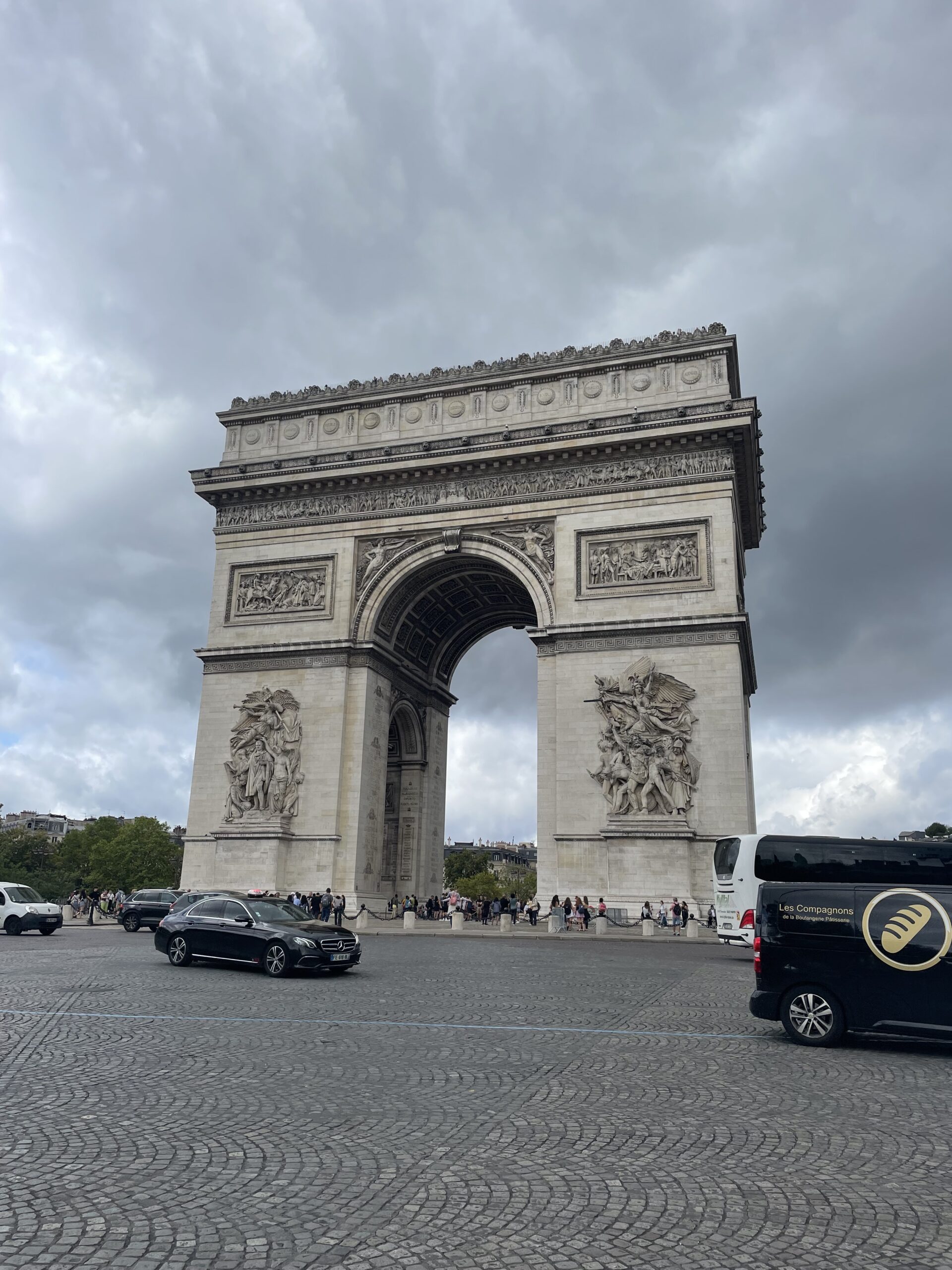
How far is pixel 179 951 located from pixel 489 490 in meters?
21.4

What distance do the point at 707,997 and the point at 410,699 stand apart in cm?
2653

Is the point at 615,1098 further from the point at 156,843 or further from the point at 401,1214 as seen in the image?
the point at 156,843

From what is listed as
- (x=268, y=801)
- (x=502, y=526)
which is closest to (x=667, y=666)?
(x=502, y=526)

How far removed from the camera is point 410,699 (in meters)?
38.2

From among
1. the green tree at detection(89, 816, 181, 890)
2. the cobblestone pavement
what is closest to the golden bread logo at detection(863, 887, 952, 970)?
the cobblestone pavement

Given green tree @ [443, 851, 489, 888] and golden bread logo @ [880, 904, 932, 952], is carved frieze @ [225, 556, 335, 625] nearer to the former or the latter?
golden bread logo @ [880, 904, 932, 952]

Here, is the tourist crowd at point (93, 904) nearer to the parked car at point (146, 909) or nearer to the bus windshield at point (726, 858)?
the parked car at point (146, 909)

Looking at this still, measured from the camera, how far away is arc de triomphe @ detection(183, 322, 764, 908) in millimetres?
28953

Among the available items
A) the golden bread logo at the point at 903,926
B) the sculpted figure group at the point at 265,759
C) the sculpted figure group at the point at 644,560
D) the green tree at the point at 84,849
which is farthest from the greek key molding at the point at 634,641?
the green tree at the point at 84,849

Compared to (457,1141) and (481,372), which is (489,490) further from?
(457,1141)

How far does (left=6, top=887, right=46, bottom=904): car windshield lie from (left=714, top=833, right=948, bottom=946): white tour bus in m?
18.6

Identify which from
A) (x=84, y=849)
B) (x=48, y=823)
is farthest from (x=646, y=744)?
(x=48, y=823)

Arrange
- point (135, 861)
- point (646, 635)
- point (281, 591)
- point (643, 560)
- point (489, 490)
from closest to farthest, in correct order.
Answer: point (646, 635), point (643, 560), point (489, 490), point (281, 591), point (135, 861)

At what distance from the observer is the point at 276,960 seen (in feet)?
46.5
